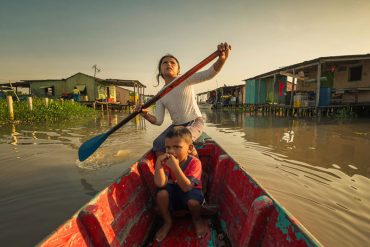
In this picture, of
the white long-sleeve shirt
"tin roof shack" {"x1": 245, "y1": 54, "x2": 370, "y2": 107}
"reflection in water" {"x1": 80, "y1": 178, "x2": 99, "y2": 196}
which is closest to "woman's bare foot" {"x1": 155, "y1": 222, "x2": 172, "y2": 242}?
the white long-sleeve shirt

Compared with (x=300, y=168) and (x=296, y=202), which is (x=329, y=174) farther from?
(x=296, y=202)

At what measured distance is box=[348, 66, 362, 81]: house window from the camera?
1439cm

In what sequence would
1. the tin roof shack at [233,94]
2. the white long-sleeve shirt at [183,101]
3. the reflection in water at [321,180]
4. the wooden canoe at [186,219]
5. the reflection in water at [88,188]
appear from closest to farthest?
1. the wooden canoe at [186,219]
2. the reflection in water at [321,180]
3. the white long-sleeve shirt at [183,101]
4. the reflection in water at [88,188]
5. the tin roof shack at [233,94]

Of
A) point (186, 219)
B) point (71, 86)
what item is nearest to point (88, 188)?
point (186, 219)

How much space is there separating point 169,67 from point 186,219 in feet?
6.17

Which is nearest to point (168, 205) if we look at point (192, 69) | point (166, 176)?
point (166, 176)

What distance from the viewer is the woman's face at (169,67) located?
3141 millimetres

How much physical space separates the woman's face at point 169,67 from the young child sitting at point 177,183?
45.9 inches

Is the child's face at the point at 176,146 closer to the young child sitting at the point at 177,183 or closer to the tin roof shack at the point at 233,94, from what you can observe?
the young child sitting at the point at 177,183

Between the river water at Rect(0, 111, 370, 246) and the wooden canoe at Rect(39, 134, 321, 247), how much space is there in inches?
38.9

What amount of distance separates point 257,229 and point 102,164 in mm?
4017

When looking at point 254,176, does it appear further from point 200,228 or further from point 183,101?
point 200,228

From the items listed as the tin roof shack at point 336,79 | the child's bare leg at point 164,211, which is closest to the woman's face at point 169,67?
the child's bare leg at point 164,211

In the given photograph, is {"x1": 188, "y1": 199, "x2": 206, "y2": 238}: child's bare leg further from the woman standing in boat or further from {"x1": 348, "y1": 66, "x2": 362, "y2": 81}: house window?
{"x1": 348, "y1": 66, "x2": 362, "y2": 81}: house window
